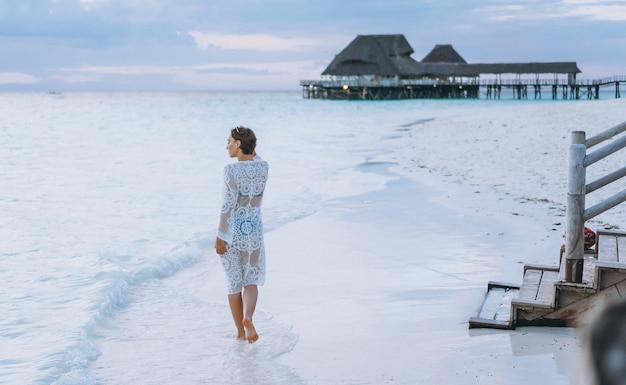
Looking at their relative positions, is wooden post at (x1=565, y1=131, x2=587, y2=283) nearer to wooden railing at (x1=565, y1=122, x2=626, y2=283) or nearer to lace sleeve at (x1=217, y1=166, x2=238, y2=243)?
wooden railing at (x1=565, y1=122, x2=626, y2=283)

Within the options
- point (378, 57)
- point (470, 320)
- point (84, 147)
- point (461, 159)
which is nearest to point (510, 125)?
point (461, 159)

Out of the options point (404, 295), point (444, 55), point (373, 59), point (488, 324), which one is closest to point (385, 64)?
point (373, 59)

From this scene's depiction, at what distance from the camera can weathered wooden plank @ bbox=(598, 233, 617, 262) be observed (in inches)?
184

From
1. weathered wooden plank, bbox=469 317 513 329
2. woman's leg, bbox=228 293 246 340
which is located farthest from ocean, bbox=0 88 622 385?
weathered wooden plank, bbox=469 317 513 329

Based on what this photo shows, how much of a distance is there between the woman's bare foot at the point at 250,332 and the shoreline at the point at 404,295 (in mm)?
217

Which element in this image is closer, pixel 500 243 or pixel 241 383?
pixel 241 383

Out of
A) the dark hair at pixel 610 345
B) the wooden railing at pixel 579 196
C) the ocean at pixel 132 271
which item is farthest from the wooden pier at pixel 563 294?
the dark hair at pixel 610 345

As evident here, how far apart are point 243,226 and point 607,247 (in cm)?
256

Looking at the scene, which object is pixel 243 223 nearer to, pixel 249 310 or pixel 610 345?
pixel 249 310

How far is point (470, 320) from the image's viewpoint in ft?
15.8

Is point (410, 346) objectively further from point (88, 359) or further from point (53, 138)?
point (53, 138)

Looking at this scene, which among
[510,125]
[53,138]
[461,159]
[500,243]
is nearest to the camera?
[500,243]

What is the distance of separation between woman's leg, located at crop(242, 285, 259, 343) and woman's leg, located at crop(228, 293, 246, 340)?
0.15 ft

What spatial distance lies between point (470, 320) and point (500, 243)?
2893mm
